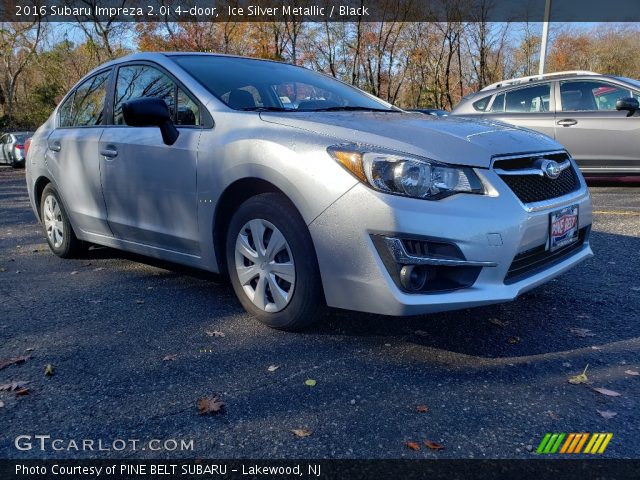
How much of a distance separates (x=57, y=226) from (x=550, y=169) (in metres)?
4.14

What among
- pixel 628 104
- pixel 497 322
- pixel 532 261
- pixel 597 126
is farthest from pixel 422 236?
pixel 597 126

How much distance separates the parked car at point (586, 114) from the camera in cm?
738

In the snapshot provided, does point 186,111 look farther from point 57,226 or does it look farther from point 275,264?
point 57,226

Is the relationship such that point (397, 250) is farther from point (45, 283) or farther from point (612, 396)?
point (45, 283)

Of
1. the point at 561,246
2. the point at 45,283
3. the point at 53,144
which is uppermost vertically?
the point at 53,144

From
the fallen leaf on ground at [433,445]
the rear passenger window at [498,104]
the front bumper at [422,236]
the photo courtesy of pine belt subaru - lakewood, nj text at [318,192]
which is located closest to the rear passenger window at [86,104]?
the photo courtesy of pine belt subaru - lakewood, nj text at [318,192]

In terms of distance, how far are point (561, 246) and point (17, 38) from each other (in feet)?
112

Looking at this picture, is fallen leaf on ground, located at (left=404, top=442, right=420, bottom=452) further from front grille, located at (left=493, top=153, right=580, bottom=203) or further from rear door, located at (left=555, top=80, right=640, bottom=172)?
rear door, located at (left=555, top=80, right=640, bottom=172)

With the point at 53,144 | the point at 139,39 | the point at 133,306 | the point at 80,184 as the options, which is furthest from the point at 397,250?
the point at 139,39

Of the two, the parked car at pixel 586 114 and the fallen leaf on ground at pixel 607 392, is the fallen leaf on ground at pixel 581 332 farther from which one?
the parked car at pixel 586 114

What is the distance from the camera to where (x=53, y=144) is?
461 centimetres

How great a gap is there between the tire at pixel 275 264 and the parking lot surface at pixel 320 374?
158 millimetres

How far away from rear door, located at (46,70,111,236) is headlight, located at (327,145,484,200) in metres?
2.40

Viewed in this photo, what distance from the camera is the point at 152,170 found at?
3.48 meters
